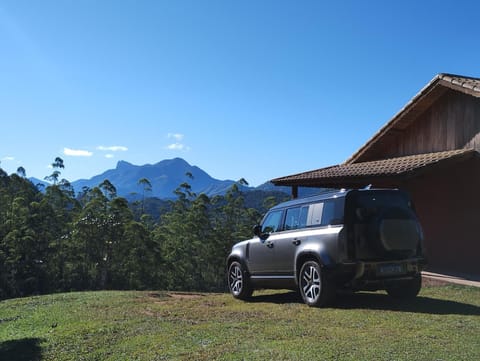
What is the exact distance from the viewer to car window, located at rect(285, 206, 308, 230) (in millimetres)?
8227

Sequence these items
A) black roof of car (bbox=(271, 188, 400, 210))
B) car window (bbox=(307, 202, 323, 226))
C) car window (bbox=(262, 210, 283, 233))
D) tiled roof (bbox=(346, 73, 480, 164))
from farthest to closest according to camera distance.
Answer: tiled roof (bbox=(346, 73, 480, 164)), car window (bbox=(262, 210, 283, 233)), car window (bbox=(307, 202, 323, 226)), black roof of car (bbox=(271, 188, 400, 210))

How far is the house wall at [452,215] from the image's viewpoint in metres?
12.6

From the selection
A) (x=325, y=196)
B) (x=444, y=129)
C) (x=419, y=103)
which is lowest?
(x=325, y=196)

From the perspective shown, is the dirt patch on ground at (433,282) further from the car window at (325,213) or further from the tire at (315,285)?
the car window at (325,213)

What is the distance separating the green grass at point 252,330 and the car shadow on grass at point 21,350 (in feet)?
0.06

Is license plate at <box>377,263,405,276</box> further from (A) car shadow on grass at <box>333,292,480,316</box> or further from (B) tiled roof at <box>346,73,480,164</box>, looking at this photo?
(B) tiled roof at <box>346,73,480,164</box>

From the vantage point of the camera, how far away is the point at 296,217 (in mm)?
8477

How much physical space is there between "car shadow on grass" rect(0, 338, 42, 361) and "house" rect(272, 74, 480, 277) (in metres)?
8.93

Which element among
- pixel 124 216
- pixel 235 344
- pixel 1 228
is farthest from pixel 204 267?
pixel 235 344

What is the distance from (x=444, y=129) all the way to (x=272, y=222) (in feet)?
25.3

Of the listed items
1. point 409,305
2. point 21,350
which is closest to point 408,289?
point 409,305

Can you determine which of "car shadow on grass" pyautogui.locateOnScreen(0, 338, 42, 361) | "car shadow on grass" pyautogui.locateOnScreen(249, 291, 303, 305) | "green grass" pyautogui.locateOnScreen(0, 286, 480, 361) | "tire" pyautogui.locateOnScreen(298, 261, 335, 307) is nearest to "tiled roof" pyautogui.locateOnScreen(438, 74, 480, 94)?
"green grass" pyautogui.locateOnScreen(0, 286, 480, 361)

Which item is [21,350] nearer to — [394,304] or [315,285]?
[315,285]

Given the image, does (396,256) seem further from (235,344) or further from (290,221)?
(235,344)
